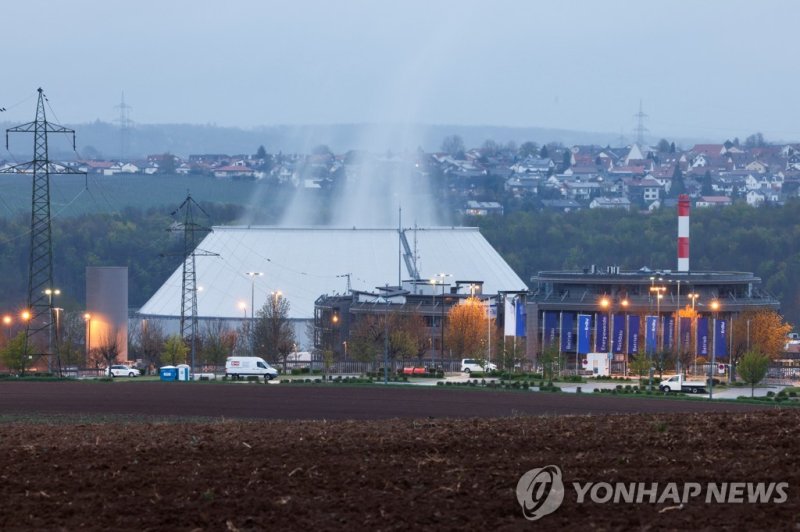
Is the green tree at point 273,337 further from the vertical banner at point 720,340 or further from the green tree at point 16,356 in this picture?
the vertical banner at point 720,340

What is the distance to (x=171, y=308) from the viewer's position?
100062 millimetres

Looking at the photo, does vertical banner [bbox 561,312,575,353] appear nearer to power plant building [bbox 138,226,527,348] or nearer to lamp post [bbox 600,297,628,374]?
lamp post [bbox 600,297,628,374]

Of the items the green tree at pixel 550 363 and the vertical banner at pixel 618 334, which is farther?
the vertical banner at pixel 618 334

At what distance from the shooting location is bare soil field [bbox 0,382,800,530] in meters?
15.7

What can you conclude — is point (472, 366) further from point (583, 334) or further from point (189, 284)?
point (189, 284)

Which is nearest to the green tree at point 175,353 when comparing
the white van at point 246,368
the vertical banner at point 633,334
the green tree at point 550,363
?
the white van at point 246,368

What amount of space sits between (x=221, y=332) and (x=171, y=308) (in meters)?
11.8

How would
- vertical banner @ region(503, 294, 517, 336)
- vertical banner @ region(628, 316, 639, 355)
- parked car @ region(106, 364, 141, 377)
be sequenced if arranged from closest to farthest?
parked car @ region(106, 364, 141, 377) → vertical banner @ region(503, 294, 517, 336) → vertical banner @ region(628, 316, 639, 355)

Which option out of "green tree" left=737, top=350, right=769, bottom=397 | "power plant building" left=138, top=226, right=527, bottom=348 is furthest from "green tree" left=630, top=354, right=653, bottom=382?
"power plant building" left=138, top=226, right=527, bottom=348

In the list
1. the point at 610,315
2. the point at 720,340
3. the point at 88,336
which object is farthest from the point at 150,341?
the point at 720,340

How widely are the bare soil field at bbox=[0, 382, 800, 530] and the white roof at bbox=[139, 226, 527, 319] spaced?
252ft

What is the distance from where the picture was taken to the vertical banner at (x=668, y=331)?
248 ft

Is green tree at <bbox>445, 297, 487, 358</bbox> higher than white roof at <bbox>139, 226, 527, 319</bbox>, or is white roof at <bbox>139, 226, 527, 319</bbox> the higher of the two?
white roof at <bbox>139, 226, 527, 319</bbox>

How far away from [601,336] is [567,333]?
6.22 ft
